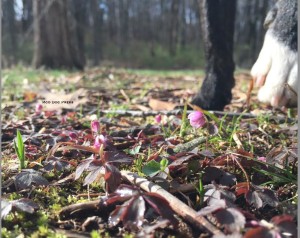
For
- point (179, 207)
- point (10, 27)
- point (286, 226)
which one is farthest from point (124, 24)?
point (286, 226)

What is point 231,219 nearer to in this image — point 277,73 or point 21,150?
point 21,150

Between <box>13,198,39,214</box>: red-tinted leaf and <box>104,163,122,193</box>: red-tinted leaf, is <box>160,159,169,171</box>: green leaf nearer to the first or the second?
<box>104,163,122,193</box>: red-tinted leaf

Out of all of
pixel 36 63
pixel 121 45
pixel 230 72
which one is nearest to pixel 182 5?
pixel 121 45

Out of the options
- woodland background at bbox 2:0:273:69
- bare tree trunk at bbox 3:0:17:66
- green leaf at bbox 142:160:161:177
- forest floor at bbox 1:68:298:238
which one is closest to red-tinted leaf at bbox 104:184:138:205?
forest floor at bbox 1:68:298:238

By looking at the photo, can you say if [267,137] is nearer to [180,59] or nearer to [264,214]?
[264,214]

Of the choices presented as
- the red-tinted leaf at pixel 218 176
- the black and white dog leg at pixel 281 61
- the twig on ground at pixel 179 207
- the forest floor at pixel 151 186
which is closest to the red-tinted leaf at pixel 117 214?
the forest floor at pixel 151 186

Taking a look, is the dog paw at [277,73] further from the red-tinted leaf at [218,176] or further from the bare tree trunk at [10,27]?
the bare tree trunk at [10,27]
